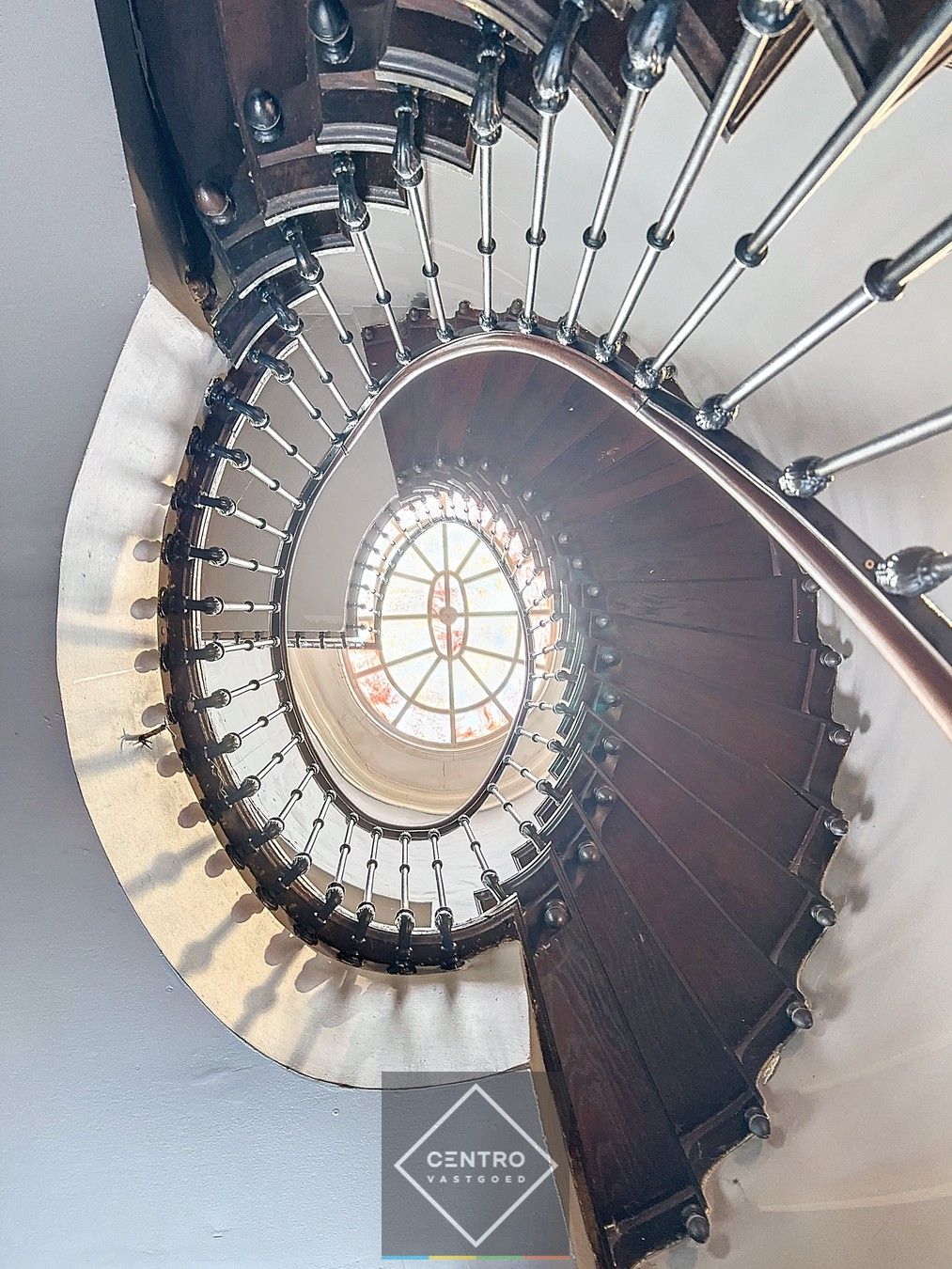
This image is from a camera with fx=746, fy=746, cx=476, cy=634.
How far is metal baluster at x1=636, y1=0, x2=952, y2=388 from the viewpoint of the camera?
87cm

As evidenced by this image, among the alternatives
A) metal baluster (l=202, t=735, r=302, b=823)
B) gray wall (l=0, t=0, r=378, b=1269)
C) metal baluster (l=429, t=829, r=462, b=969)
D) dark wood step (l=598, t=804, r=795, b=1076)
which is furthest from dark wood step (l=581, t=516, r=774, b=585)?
gray wall (l=0, t=0, r=378, b=1269)

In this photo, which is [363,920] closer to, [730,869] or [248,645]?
[248,645]

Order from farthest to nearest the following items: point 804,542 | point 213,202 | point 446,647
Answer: point 446,647 → point 213,202 → point 804,542

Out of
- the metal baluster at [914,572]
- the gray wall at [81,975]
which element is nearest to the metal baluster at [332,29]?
the gray wall at [81,975]

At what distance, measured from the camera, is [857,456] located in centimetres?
118

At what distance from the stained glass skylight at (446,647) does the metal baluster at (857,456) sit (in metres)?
5.94

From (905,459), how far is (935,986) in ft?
4.77

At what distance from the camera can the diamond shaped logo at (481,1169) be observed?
7.19 feet

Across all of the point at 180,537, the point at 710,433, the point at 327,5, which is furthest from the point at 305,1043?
the point at 327,5

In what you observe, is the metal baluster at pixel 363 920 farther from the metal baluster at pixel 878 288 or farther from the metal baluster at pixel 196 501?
the metal baluster at pixel 878 288

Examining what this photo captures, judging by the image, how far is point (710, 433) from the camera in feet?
5.43

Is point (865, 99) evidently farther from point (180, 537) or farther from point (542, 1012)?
point (542, 1012)

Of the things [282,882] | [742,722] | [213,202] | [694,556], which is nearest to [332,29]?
[213,202]

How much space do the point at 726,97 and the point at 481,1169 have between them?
278 centimetres
